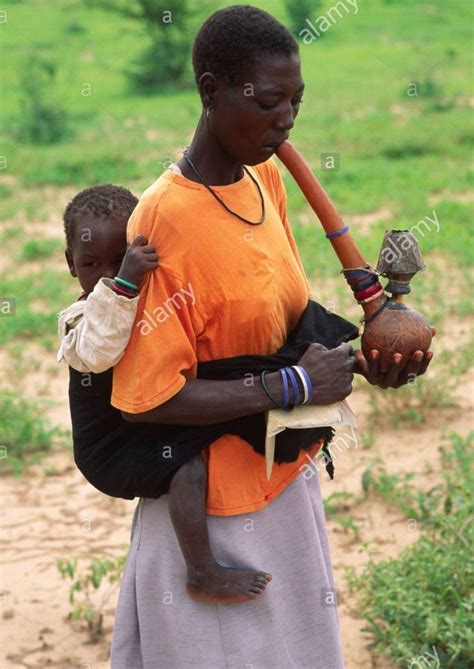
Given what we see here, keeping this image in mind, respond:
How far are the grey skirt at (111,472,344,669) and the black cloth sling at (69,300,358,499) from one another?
0.10 m

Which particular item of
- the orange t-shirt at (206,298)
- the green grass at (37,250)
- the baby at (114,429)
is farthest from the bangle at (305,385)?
the green grass at (37,250)

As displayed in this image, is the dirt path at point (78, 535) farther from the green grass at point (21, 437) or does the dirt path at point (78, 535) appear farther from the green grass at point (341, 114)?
the green grass at point (341, 114)

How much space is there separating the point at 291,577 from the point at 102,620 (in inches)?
56.8

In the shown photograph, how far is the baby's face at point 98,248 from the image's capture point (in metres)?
2.05

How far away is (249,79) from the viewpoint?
1.78m

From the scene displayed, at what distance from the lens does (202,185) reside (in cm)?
184

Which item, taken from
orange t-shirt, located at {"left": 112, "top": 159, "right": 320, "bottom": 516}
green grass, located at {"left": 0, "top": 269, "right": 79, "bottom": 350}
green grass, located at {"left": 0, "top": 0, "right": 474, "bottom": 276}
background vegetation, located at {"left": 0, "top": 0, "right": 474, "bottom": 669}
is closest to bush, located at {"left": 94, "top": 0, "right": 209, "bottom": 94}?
background vegetation, located at {"left": 0, "top": 0, "right": 474, "bottom": 669}

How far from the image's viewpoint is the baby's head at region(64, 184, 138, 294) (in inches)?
80.7

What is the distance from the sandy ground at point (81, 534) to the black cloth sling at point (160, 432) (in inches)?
56.5

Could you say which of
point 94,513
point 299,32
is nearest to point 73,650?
point 94,513

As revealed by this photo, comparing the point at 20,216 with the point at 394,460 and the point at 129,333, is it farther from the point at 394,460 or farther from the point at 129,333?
the point at 129,333

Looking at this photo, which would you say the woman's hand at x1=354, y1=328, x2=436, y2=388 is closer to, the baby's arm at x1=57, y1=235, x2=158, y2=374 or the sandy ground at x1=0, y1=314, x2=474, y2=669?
the baby's arm at x1=57, y1=235, x2=158, y2=374

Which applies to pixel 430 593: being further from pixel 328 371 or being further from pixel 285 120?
pixel 285 120

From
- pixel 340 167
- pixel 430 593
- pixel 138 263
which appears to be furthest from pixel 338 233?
pixel 340 167
